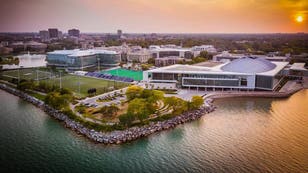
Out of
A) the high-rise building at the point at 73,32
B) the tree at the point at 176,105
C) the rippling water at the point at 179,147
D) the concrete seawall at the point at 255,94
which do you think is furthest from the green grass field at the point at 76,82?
the high-rise building at the point at 73,32

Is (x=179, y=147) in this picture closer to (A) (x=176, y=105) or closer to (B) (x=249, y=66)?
(A) (x=176, y=105)

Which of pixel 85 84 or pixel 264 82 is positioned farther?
pixel 85 84

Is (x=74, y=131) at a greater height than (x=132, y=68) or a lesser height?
lesser

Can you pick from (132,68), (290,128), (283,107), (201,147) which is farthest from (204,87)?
(132,68)

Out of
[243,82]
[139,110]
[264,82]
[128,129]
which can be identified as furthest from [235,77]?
[128,129]

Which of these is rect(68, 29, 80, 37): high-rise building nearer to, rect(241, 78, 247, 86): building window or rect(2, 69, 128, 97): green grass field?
rect(2, 69, 128, 97): green grass field

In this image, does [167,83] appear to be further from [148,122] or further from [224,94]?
[148,122]
